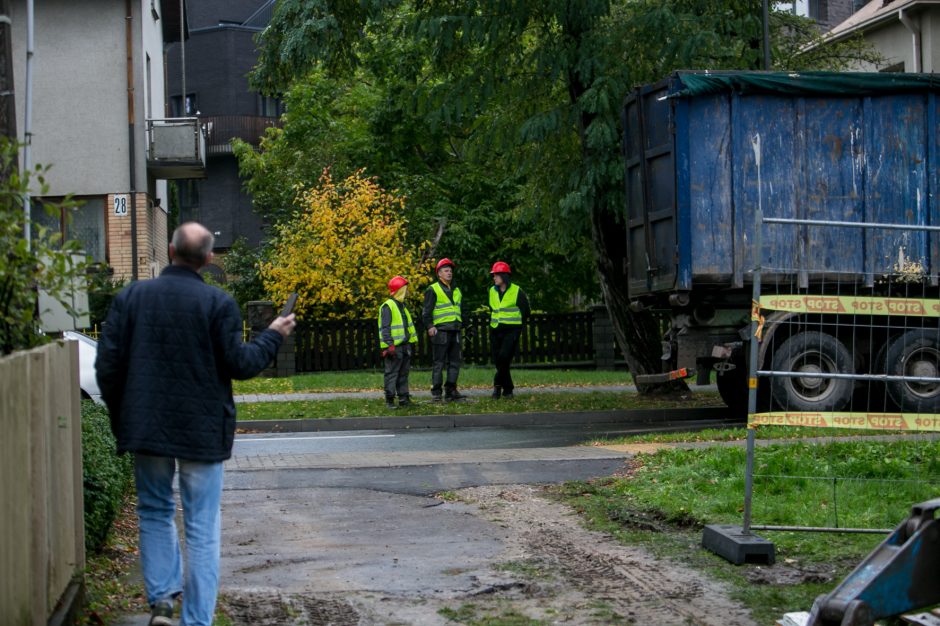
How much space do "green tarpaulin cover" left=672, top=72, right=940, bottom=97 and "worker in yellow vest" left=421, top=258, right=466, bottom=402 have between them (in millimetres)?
4721

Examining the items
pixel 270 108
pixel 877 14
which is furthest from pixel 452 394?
pixel 270 108

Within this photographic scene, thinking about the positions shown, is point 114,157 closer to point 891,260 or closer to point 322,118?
point 322,118

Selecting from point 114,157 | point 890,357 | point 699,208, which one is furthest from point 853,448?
point 114,157

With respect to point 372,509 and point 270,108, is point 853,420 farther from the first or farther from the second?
point 270,108

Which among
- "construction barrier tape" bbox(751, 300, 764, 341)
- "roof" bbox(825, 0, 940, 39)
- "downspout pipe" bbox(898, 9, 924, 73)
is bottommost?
"construction barrier tape" bbox(751, 300, 764, 341)

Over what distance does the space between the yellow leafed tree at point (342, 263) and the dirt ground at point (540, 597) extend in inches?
787

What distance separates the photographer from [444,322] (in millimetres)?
17219

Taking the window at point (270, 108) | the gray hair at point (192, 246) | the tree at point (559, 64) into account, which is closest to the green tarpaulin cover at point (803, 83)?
the tree at point (559, 64)

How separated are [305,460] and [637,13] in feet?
27.8

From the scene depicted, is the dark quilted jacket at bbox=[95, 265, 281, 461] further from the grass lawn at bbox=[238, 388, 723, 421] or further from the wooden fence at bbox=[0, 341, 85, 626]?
the grass lawn at bbox=[238, 388, 723, 421]

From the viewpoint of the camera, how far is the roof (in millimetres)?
26156

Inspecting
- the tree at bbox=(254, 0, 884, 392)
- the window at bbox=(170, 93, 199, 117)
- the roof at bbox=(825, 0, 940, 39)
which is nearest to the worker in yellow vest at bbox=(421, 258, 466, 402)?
the tree at bbox=(254, 0, 884, 392)

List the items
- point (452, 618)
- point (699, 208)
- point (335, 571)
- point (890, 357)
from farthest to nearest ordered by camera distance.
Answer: point (699, 208)
point (890, 357)
point (335, 571)
point (452, 618)

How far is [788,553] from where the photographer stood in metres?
6.77
